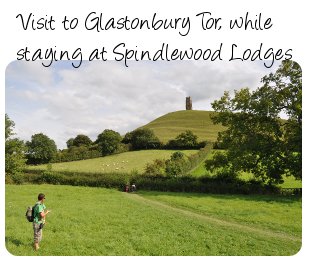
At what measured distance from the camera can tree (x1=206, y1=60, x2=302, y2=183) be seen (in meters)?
37.4

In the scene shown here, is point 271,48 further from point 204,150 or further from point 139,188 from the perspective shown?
point 204,150

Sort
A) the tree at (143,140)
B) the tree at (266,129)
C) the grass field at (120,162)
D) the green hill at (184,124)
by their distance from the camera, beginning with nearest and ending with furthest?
1. the tree at (266,129)
2. the grass field at (120,162)
3. the tree at (143,140)
4. the green hill at (184,124)

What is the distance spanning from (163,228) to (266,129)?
71.9 feet

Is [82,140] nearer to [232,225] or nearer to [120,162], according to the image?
[120,162]

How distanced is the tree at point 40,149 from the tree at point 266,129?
41778 millimetres

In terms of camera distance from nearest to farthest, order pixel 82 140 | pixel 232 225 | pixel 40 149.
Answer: pixel 232 225
pixel 40 149
pixel 82 140

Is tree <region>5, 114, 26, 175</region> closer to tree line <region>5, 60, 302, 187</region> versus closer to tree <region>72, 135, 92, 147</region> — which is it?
tree line <region>5, 60, 302, 187</region>

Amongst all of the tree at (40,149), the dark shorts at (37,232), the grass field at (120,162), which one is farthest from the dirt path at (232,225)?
the tree at (40,149)

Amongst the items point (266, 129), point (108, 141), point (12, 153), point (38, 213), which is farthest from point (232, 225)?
point (108, 141)

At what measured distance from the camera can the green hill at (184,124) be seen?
11531 cm

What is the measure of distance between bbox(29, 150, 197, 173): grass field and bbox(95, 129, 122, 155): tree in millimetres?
2031

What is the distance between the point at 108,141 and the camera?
3184 inches

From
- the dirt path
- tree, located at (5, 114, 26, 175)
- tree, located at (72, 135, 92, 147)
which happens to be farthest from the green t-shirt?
tree, located at (72, 135, 92, 147)

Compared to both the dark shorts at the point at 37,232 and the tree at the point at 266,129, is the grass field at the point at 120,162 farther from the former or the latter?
the dark shorts at the point at 37,232
